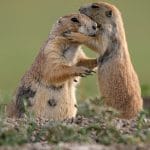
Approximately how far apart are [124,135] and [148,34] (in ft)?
79.2

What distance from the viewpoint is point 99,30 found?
42.5ft

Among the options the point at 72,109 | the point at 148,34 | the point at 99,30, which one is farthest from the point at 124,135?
the point at 148,34

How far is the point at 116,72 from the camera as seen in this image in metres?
12.3

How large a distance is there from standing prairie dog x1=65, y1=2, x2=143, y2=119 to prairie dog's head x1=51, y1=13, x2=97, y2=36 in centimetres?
10

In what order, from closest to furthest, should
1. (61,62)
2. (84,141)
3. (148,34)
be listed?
(84,141) → (61,62) → (148,34)

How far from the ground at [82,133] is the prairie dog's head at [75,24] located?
2194 mm

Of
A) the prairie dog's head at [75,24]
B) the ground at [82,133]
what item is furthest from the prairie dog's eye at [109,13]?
the ground at [82,133]

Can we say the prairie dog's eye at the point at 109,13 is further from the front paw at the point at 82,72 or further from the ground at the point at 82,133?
the ground at the point at 82,133

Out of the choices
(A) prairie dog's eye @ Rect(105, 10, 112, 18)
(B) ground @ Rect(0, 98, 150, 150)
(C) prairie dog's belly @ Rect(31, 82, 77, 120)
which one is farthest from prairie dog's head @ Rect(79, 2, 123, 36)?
(B) ground @ Rect(0, 98, 150, 150)

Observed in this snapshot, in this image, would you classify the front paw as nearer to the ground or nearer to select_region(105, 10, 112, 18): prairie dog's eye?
A: select_region(105, 10, 112, 18): prairie dog's eye

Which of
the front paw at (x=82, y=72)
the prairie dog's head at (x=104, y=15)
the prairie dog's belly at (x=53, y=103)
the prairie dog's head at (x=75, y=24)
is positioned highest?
the prairie dog's head at (x=104, y=15)

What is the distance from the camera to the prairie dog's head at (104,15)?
510 inches

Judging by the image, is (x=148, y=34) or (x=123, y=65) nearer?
(x=123, y=65)

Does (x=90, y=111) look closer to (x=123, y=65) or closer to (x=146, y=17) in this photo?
(x=123, y=65)
